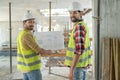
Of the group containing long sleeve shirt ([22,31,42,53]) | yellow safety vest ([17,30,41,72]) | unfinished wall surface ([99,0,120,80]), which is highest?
unfinished wall surface ([99,0,120,80])

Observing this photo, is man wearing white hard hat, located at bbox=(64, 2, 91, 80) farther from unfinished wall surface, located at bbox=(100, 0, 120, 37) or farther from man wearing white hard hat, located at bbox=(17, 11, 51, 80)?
man wearing white hard hat, located at bbox=(17, 11, 51, 80)

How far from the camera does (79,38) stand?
2547mm

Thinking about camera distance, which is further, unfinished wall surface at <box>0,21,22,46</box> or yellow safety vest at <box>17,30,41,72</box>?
unfinished wall surface at <box>0,21,22,46</box>

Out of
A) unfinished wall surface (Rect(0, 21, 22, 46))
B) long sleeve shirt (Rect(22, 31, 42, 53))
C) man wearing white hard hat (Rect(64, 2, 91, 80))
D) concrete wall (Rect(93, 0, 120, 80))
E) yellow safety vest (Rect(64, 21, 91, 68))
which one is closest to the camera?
man wearing white hard hat (Rect(64, 2, 91, 80))

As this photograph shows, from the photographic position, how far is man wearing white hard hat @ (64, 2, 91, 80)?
2531mm

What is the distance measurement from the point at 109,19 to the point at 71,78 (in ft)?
3.71

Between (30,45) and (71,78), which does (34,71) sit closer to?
(30,45)

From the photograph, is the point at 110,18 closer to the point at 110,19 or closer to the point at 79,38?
the point at 110,19

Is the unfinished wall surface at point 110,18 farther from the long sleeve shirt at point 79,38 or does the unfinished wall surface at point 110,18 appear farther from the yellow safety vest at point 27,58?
the yellow safety vest at point 27,58

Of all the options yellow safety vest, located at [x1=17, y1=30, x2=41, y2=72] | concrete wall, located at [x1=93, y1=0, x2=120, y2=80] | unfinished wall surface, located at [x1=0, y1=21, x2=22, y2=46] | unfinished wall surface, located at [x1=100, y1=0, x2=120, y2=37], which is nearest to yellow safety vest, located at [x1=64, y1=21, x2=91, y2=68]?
concrete wall, located at [x1=93, y1=0, x2=120, y2=80]

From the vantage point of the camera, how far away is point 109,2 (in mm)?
3057

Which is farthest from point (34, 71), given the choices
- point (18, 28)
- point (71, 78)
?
point (18, 28)

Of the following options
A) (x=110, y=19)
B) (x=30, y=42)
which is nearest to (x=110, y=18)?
(x=110, y=19)

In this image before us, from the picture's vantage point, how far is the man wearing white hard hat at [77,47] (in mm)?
2531
